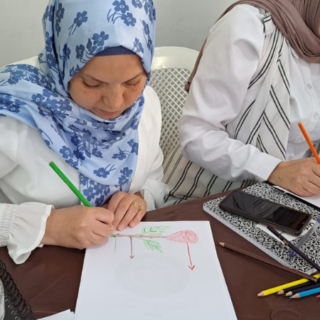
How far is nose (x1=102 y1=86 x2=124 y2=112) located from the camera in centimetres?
78

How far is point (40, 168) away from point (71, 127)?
4.5 inches

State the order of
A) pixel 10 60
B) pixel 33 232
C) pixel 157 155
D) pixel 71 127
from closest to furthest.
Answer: pixel 33 232
pixel 71 127
pixel 157 155
pixel 10 60

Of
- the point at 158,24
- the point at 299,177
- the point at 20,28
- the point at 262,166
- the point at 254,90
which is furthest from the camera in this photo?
the point at 158,24

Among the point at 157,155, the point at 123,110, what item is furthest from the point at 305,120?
the point at 123,110

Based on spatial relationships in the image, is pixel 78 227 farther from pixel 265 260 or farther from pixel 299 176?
pixel 299 176

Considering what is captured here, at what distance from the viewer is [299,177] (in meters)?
1.02

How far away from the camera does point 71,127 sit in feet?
2.95

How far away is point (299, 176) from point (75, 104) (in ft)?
1.89

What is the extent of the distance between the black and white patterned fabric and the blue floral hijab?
26 cm

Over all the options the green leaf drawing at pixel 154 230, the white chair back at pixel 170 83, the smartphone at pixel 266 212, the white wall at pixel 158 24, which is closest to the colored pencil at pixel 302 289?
the smartphone at pixel 266 212

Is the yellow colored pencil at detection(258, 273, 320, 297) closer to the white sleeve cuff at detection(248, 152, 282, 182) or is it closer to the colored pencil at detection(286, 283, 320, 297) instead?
the colored pencil at detection(286, 283, 320, 297)

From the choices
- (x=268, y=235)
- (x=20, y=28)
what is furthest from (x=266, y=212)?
(x=20, y=28)

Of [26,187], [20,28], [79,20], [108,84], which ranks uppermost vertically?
[79,20]

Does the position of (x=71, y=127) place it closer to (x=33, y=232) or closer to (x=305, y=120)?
(x=33, y=232)
